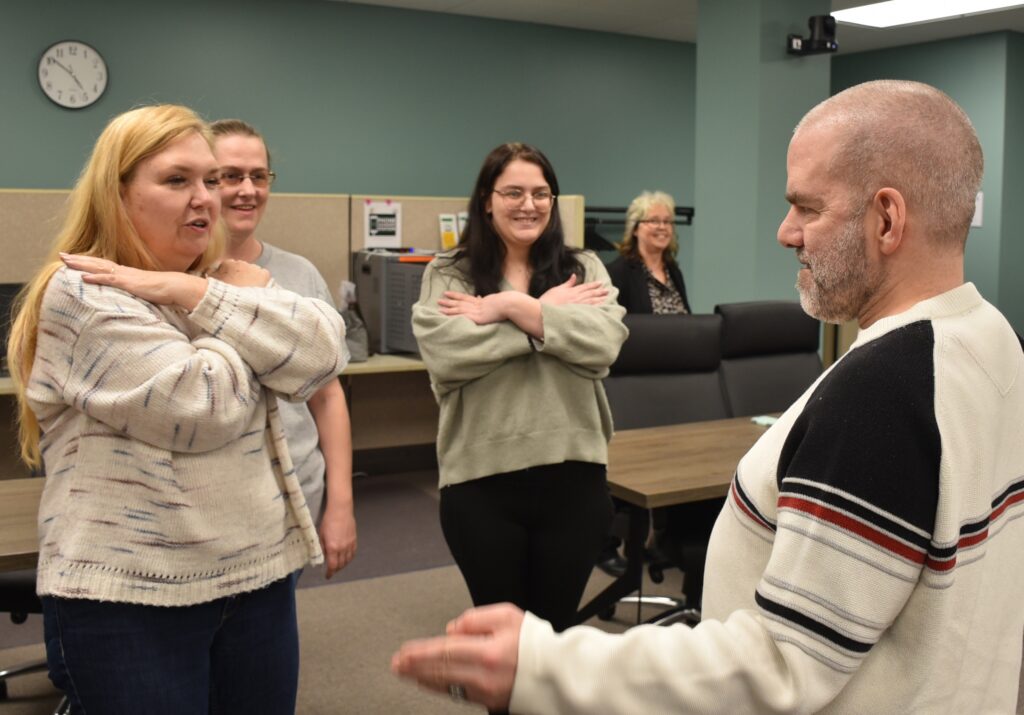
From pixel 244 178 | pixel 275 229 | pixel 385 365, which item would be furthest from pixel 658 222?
pixel 244 178

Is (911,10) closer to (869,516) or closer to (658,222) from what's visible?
(658,222)

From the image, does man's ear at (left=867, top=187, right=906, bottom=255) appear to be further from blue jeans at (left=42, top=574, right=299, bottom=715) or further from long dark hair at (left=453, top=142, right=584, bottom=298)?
long dark hair at (left=453, top=142, right=584, bottom=298)

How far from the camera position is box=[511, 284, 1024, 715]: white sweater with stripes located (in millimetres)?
808

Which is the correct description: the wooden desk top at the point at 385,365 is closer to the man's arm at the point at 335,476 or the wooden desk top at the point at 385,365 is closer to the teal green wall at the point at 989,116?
the man's arm at the point at 335,476

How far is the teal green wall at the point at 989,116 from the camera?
24.5 feet

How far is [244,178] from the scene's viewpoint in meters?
1.98

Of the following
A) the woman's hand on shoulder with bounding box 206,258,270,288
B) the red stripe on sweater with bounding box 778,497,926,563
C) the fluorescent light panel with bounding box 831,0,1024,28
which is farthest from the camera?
the fluorescent light panel with bounding box 831,0,1024,28

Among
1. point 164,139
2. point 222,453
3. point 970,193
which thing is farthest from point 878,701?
point 164,139

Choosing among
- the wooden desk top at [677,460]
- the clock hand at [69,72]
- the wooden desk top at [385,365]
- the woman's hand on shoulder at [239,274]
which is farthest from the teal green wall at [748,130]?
the woman's hand on shoulder at [239,274]

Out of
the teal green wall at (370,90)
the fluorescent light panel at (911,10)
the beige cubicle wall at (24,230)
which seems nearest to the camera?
the beige cubicle wall at (24,230)

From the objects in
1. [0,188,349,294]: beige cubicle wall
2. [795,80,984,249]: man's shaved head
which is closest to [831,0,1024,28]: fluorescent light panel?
[0,188,349,294]: beige cubicle wall

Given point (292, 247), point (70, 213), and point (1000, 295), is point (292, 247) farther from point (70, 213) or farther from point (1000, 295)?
point (1000, 295)

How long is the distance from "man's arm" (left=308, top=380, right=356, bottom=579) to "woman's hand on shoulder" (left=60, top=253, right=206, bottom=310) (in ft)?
1.29

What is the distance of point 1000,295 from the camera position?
7699 mm
